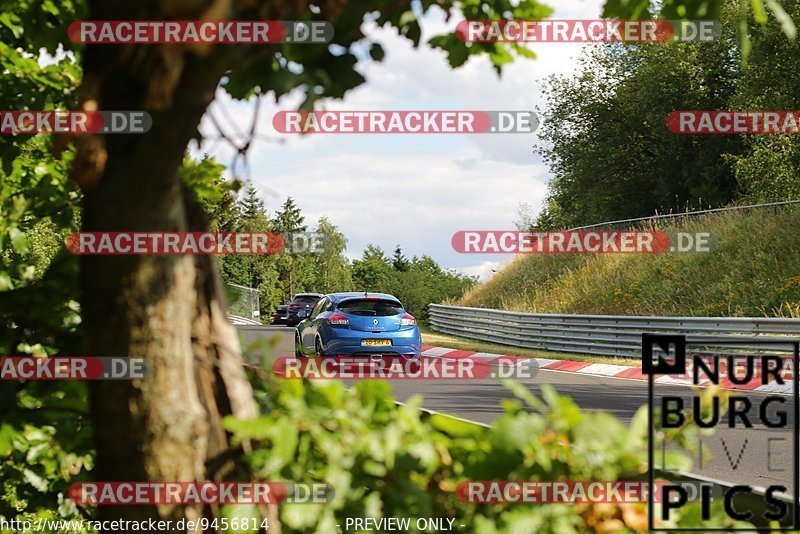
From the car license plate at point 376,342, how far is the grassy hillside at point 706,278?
30.2ft

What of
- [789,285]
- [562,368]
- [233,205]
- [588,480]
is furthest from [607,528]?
[789,285]

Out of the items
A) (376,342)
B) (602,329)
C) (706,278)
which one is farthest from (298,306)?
(376,342)

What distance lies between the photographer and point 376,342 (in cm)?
1714

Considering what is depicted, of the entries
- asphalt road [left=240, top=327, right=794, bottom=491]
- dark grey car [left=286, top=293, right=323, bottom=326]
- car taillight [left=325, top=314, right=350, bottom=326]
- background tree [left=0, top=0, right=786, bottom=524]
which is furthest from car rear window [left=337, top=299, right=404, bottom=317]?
dark grey car [left=286, top=293, right=323, bottom=326]

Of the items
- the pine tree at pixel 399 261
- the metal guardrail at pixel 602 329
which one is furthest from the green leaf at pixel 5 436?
the pine tree at pixel 399 261

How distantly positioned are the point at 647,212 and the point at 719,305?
69.7 ft

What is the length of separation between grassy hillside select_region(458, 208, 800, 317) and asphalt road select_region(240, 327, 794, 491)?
21.7 ft

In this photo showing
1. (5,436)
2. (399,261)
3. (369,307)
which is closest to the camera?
(5,436)

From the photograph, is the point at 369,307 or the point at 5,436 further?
the point at 369,307

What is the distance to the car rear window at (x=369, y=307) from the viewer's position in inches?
680

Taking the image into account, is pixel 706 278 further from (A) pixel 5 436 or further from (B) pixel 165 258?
(B) pixel 165 258

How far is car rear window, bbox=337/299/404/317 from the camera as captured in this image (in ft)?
56.6

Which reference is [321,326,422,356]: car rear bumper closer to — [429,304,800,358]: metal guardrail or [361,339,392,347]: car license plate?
[361,339,392,347]: car license plate

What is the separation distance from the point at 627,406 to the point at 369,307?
20.4 ft
